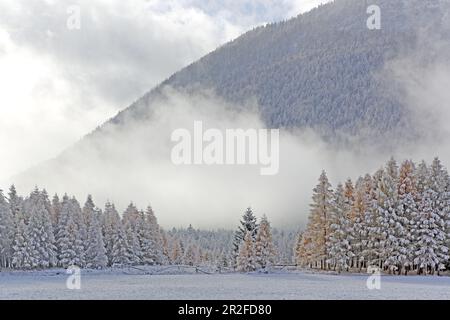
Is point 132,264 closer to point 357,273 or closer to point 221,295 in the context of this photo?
point 357,273

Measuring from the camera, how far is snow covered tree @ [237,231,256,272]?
8688cm

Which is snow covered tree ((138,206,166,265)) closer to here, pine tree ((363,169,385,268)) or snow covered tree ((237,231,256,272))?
snow covered tree ((237,231,256,272))

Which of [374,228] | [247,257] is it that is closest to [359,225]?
[374,228]

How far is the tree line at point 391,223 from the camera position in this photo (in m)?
70.9

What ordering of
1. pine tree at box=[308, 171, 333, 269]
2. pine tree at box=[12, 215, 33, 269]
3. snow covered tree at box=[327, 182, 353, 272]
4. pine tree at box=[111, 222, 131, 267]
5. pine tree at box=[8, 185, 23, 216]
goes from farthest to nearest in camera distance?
pine tree at box=[111, 222, 131, 267], pine tree at box=[8, 185, 23, 216], pine tree at box=[12, 215, 33, 269], pine tree at box=[308, 171, 333, 269], snow covered tree at box=[327, 182, 353, 272]

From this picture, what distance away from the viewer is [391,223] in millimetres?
72062

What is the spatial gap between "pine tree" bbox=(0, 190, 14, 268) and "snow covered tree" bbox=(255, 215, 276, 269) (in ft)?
105

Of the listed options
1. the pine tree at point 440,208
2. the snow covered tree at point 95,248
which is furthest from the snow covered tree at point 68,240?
the pine tree at point 440,208

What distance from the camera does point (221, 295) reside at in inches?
1506

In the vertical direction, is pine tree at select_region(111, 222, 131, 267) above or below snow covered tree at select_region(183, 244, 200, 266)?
above

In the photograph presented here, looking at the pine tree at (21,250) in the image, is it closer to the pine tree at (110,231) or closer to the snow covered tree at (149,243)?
the pine tree at (110,231)

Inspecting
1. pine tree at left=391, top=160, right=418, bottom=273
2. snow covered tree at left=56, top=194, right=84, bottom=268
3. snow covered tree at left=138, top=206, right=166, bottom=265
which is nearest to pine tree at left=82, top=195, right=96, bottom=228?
snow covered tree at left=56, top=194, right=84, bottom=268

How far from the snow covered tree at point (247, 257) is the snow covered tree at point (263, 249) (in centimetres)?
62
